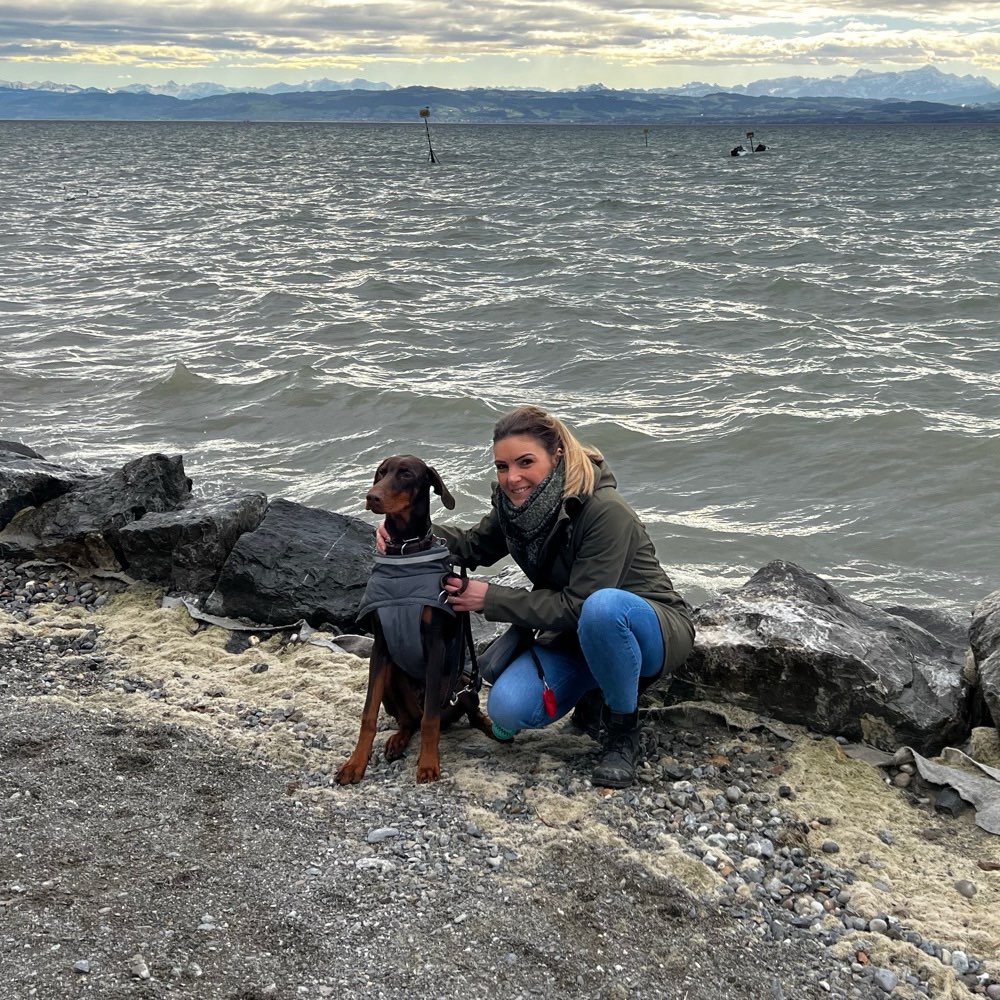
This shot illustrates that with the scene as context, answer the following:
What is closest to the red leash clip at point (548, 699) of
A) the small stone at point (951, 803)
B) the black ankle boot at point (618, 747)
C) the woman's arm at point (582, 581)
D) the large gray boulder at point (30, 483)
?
the black ankle boot at point (618, 747)

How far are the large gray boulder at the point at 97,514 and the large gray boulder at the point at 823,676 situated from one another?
3.73 meters

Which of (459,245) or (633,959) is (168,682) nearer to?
(633,959)

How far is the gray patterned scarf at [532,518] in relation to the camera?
4070mm

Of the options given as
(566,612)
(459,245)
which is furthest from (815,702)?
(459,245)

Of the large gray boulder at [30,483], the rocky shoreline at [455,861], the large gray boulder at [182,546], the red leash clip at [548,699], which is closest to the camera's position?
the rocky shoreline at [455,861]

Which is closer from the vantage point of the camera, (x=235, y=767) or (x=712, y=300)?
(x=235, y=767)

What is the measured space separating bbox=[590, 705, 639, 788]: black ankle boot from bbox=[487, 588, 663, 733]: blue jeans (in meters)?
0.06

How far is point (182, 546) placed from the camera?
21.0ft

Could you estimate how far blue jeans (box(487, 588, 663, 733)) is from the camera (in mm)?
4082

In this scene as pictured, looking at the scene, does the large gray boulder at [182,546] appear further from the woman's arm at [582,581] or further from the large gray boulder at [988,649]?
the large gray boulder at [988,649]

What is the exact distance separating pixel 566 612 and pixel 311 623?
2316 mm

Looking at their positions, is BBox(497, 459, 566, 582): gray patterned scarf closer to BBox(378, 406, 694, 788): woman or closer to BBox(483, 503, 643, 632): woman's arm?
BBox(378, 406, 694, 788): woman

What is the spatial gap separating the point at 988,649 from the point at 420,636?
270cm

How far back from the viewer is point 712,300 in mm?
19812
